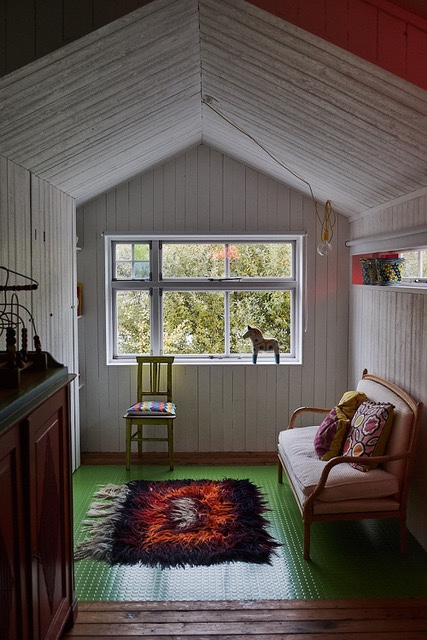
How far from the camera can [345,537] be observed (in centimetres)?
411

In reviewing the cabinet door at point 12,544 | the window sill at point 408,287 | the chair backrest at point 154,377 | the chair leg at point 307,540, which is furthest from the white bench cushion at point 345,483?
the cabinet door at point 12,544

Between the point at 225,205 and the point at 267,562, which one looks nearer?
the point at 267,562

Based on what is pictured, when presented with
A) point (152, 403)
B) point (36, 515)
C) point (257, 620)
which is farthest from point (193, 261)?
point (36, 515)

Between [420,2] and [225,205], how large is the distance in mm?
3496

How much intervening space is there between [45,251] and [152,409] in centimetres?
173

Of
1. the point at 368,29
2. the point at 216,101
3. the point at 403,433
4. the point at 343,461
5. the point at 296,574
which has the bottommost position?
the point at 296,574

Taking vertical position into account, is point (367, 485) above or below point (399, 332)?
below

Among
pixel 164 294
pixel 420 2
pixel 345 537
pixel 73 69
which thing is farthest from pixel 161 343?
pixel 420 2

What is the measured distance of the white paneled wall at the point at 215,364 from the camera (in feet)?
19.0

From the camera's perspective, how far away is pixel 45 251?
4414 millimetres

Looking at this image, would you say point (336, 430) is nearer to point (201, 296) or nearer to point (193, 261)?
point (201, 296)

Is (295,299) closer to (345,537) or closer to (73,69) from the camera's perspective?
(345,537)

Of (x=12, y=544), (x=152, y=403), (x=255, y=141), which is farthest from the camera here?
(x=152, y=403)

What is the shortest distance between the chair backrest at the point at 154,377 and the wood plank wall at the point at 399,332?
1.72 meters
